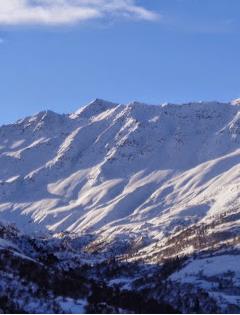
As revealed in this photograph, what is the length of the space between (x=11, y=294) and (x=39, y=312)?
781 cm

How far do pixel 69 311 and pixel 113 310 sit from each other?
37.2ft

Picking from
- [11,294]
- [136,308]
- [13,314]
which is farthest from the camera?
[136,308]

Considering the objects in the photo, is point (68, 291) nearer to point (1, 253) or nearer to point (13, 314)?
point (1, 253)

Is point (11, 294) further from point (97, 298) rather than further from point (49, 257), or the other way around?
point (49, 257)

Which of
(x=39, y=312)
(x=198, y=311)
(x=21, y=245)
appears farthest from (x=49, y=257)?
(x=39, y=312)

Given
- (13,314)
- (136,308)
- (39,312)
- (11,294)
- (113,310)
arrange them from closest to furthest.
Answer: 1. (13,314)
2. (39,312)
3. (11,294)
4. (113,310)
5. (136,308)

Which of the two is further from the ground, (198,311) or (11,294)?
(11,294)

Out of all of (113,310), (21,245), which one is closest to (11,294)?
(113,310)

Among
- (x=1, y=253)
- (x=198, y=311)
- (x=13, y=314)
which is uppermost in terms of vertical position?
(x=1, y=253)

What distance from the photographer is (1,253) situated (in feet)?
439

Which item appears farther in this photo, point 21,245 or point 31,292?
point 21,245

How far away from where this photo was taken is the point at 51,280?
122812 mm

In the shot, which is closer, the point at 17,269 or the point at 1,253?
the point at 17,269

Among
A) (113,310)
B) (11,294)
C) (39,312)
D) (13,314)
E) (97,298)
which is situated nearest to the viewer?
(13,314)
